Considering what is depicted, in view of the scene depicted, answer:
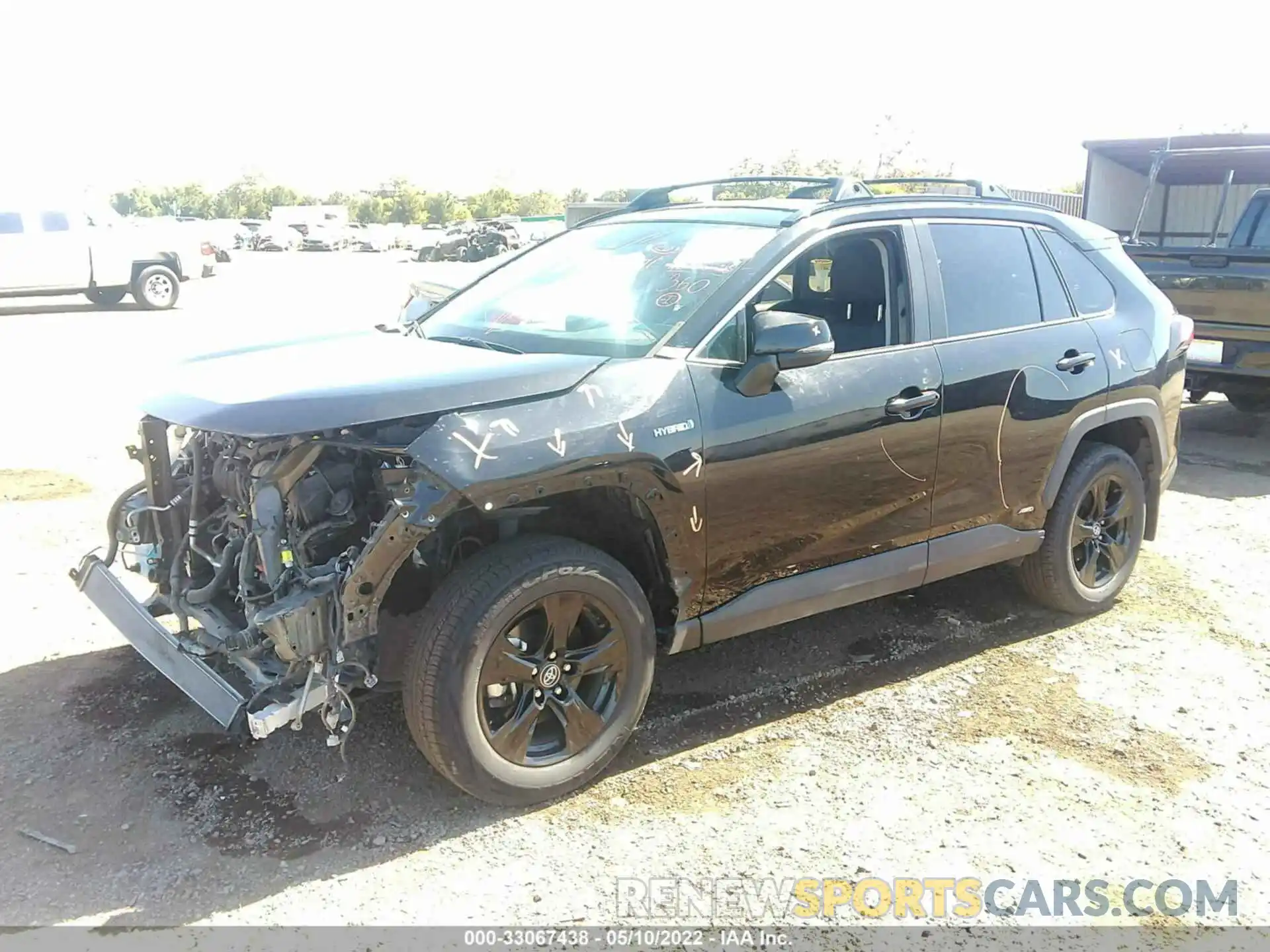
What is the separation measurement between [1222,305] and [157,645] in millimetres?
7671

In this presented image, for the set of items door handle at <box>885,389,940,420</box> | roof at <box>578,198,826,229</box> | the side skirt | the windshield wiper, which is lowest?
the side skirt

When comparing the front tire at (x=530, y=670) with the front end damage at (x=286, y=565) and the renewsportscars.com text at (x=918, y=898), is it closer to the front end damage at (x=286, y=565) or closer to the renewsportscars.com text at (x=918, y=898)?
the front end damage at (x=286, y=565)

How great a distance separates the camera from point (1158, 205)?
1148cm

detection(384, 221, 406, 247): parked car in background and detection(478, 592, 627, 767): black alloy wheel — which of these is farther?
detection(384, 221, 406, 247): parked car in background

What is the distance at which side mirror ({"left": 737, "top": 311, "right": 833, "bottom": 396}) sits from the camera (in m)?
3.51

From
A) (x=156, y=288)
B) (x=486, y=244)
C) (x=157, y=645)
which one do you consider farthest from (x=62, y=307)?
(x=486, y=244)

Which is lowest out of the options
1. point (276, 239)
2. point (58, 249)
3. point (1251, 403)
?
point (1251, 403)

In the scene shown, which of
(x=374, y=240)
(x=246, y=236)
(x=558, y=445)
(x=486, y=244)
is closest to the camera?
(x=558, y=445)

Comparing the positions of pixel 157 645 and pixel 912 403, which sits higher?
pixel 912 403

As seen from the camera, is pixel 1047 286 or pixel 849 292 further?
pixel 1047 286

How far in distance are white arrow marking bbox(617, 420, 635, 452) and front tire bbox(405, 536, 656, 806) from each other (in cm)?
37

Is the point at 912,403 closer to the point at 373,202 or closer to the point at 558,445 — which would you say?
the point at 558,445

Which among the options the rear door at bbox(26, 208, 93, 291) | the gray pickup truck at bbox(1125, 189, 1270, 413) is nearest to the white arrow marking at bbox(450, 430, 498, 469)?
the gray pickup truck at bbox(1125, 189, 1270, 413)

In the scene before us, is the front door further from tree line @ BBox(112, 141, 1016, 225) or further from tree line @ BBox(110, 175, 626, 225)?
tree line @ BBox(110, 175, 626, 225)
